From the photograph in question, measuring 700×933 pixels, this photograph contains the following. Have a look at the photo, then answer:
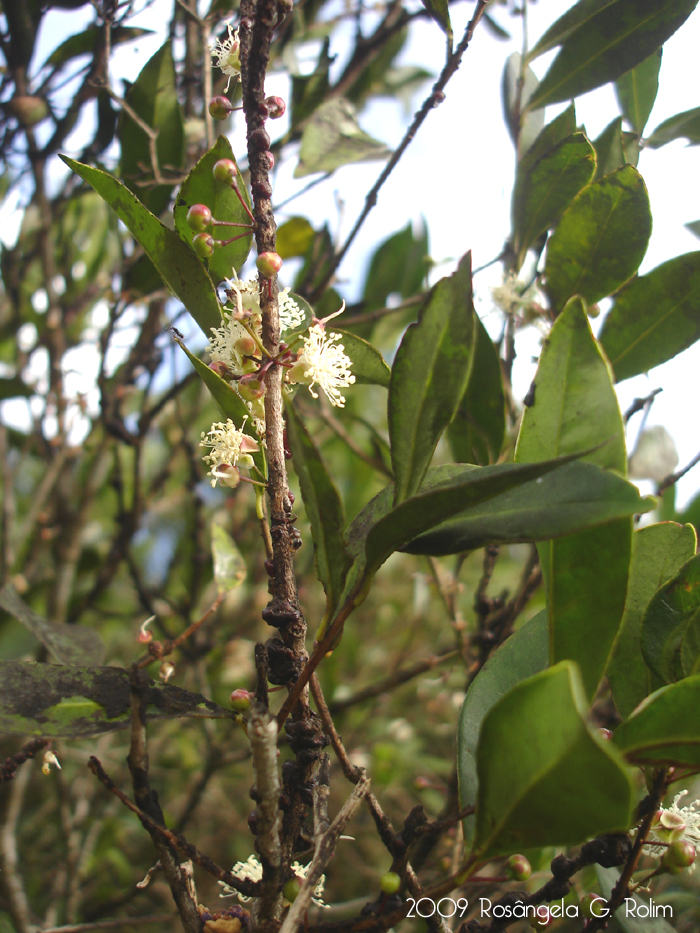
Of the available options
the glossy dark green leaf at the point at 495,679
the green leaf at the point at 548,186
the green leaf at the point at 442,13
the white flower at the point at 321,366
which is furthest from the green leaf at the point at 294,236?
the glossy dark green leaf at the point at 495,679

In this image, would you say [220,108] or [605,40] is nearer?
[220,108]

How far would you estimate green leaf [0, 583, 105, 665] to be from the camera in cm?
75

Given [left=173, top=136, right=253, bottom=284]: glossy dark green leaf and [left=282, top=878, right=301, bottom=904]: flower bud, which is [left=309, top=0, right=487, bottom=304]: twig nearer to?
[left=173, top=136, right=253, bottom=284]: glossy dark green leaf

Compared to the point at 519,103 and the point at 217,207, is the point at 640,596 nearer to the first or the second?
the point at 217,207

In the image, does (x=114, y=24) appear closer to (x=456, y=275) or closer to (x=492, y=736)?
(x=456, y=275)

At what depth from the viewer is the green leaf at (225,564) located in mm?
902

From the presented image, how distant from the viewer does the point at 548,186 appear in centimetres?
84

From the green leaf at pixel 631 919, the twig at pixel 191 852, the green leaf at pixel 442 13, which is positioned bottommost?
the green leaf at pixel 631 919

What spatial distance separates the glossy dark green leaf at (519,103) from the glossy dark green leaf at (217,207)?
520mm

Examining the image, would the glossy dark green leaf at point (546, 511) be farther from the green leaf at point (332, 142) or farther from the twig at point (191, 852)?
the green leaf at point (332, 142)

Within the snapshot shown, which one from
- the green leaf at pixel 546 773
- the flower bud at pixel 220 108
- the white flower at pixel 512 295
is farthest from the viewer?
the white flower at pixel 512 295

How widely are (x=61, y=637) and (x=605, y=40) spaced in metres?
1.00

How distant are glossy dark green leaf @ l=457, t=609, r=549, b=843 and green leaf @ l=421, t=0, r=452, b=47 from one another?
2.00ft

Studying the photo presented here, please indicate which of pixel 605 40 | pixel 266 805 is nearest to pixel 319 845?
pixel 266 805
